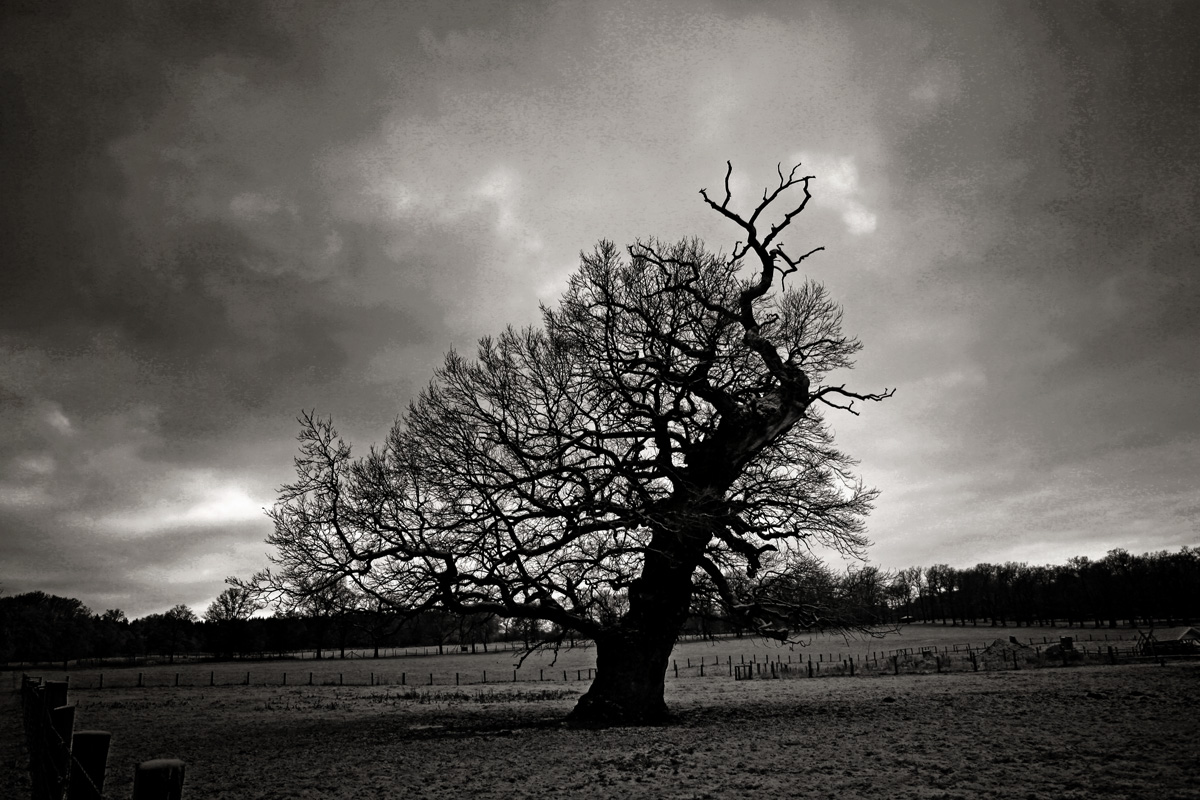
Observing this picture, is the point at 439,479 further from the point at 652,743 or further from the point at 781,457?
the point at 781,457

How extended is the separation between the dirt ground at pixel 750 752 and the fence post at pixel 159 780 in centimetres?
602

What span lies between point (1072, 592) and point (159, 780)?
136m

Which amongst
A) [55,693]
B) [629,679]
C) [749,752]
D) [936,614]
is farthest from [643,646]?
[936,614]

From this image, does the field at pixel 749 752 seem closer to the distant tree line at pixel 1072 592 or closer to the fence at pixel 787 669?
the fence at pixel 787 669

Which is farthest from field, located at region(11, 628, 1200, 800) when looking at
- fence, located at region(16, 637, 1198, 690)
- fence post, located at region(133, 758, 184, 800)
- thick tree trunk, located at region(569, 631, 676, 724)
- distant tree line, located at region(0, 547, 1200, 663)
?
distant tree line, located at region(0, 547, 1200, 663)

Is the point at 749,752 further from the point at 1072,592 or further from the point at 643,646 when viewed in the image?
the point at 1072,592

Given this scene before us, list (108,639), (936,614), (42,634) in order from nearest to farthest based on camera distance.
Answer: (42,634) → (108,639) → (936,614)

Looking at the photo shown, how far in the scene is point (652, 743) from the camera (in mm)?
12047

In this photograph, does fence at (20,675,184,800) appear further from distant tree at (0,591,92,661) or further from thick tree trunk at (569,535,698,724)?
distant tree at (0,591,92,661)

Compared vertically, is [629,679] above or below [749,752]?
above

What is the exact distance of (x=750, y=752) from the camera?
35.4ft

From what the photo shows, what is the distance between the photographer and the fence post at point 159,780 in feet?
10.5

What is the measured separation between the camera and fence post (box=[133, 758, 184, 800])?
3197 millimetres

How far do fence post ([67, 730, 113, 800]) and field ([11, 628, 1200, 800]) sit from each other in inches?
216
